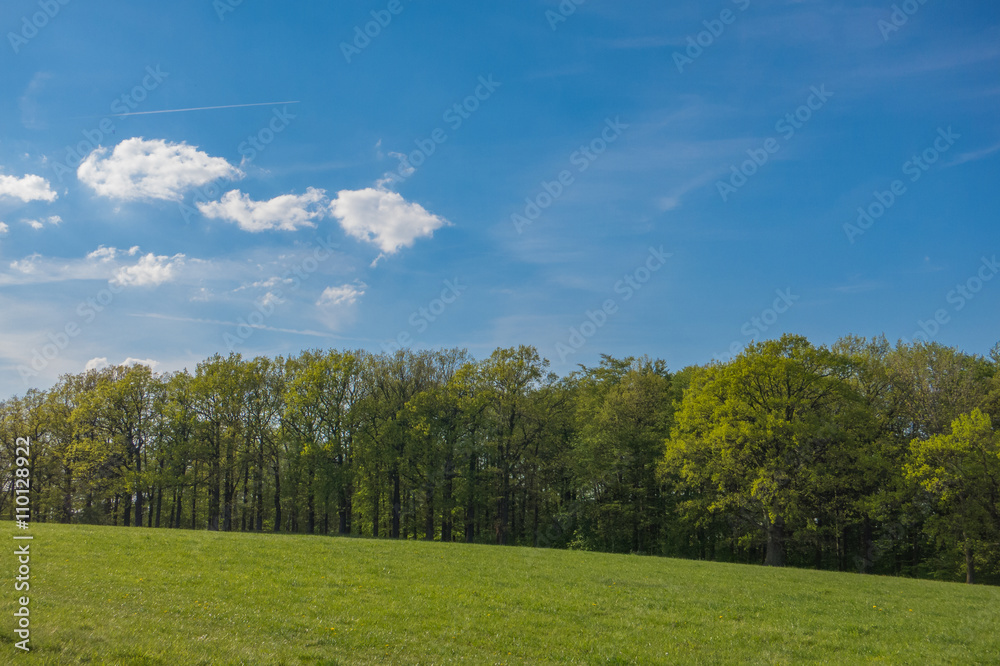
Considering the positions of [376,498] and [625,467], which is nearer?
[625,467]

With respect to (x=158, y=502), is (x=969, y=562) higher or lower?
higher

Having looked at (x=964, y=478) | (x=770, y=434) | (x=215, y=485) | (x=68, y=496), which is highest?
(x=770, y=434)

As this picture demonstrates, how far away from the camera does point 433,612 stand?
15.9m

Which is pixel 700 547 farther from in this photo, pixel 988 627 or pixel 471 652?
pixel 471 652

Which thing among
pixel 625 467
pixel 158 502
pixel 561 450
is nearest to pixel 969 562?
pixel 625 467

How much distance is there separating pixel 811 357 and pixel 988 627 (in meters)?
25.1

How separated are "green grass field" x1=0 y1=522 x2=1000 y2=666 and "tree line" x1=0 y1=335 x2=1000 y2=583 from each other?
46.0ft

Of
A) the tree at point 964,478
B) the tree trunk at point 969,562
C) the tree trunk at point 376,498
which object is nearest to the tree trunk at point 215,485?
the tree trunk at point 376,498

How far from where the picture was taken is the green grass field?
11.7m

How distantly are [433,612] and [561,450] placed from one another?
40.6 meters

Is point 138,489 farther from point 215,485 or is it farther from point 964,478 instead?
point 964,478

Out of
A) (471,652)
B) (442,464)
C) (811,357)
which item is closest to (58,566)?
(471,652)

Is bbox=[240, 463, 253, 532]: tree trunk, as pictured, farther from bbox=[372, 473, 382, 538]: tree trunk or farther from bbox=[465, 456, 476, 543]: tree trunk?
bbox=[465, 456, 476, 543]: tree trunk

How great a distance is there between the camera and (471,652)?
491 inches
